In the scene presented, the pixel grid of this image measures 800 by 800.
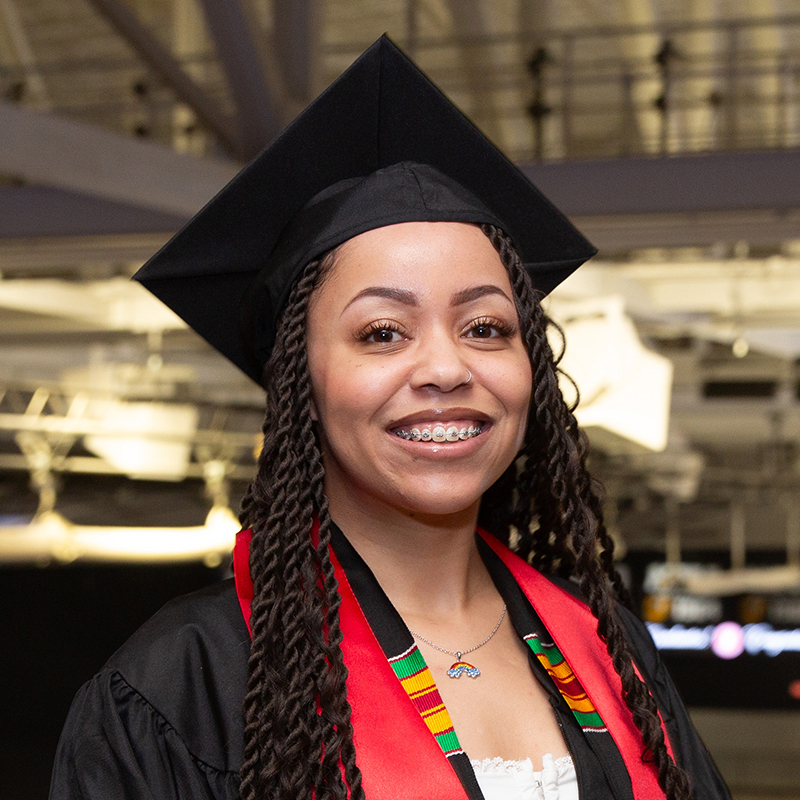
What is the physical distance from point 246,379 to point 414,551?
5351mm

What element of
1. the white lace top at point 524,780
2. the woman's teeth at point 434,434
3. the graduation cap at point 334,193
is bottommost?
the white lace top at point 524,780

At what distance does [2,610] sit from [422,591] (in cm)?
568

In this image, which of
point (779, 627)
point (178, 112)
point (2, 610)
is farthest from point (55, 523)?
point (779, 627)

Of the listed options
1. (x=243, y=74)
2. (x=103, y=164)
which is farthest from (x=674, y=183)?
(x=103, y=164)

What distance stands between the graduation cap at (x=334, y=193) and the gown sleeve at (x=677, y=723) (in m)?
0.55

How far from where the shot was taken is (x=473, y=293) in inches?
46.9

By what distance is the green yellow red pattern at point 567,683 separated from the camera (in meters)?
1.23

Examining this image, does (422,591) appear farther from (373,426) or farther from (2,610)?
(2,610)

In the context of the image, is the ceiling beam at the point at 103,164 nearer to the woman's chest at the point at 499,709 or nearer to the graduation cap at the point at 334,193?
the graduation cap at the point at 334,193

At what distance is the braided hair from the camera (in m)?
1.07

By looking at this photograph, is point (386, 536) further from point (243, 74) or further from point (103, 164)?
point (103, 164)

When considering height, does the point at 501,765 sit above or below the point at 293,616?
below

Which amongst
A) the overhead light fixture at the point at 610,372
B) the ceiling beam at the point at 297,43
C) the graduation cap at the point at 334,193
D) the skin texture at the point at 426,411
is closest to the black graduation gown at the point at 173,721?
the skin texture at the point at 426,411

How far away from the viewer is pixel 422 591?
1268mm
